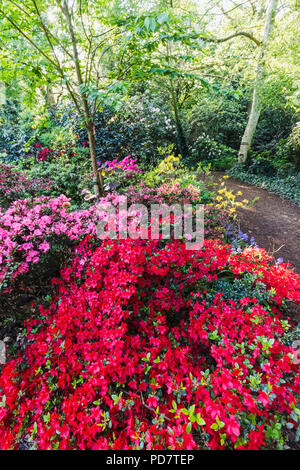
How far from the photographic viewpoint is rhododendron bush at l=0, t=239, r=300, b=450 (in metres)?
1.44

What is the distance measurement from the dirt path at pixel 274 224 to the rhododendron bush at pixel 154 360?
1294 mm

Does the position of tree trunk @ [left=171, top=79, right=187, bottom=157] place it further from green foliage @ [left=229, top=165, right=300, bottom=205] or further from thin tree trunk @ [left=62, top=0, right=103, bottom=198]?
thin tree trunk @ [left=62, top=0, right=103, bottom=198]

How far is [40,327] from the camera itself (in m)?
2.25

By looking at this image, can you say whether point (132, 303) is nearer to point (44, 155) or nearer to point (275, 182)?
point (44, 155)

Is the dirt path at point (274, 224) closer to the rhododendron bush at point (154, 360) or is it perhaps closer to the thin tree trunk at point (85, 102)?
the rhododendron bush at point (154, 360)

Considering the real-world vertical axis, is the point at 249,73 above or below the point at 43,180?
above

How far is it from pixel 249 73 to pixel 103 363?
7.67 meters

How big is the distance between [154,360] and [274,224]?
12.9ft

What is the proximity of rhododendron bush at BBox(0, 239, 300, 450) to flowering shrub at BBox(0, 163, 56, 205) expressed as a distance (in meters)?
2.69

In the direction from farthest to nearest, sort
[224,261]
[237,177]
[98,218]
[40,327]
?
[237,177] < [98,218] < [224,261] < [40,327]

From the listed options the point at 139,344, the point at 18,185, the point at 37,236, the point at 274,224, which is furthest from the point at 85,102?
the point at 274,224
